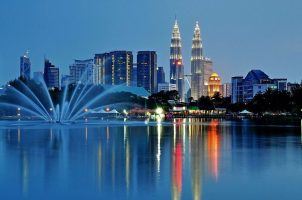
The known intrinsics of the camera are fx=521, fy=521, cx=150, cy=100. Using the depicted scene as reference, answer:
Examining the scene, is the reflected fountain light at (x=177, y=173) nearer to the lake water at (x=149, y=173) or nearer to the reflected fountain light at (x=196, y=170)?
the lake water at (x=149, y=173)

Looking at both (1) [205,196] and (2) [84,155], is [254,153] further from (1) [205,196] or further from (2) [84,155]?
(1) [205,196]

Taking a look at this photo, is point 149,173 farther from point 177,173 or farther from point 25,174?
point 25,174

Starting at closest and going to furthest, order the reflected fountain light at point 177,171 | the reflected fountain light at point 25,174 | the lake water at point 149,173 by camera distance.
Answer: the lake water at point 149,173 < the reflected fountain light at point 177,171 < the reflected fountain light at point 25,174

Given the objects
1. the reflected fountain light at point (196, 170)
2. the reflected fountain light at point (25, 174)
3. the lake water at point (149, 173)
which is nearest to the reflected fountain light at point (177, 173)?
the lake water at point (149, 173)

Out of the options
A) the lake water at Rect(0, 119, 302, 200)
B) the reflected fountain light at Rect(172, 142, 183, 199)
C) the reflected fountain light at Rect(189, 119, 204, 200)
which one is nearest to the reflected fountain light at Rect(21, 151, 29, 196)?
the lake water at Rect(0, 119, 302, 200)

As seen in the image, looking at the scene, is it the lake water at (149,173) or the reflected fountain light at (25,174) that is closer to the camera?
the lake water at (149,173)

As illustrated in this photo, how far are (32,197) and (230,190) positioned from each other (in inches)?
251

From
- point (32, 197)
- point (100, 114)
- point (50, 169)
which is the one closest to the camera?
point (32, 197)

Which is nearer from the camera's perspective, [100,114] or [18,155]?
[18,155]

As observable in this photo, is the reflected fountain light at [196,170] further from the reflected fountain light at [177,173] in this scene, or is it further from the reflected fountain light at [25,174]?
the reflected fountain light at [25,174]

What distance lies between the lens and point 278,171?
72.1 ft

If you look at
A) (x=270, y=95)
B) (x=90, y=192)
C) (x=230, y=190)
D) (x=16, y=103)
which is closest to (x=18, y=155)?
(x=90, y=192)

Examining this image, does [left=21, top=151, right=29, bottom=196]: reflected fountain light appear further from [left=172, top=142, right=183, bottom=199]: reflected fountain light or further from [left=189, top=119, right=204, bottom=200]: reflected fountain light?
[left=189, top=119, right=204, bottom=200]: reflected fountain light

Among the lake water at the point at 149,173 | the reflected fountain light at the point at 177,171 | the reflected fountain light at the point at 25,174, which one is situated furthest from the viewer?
the reflected fountain light at the point at 25,174
